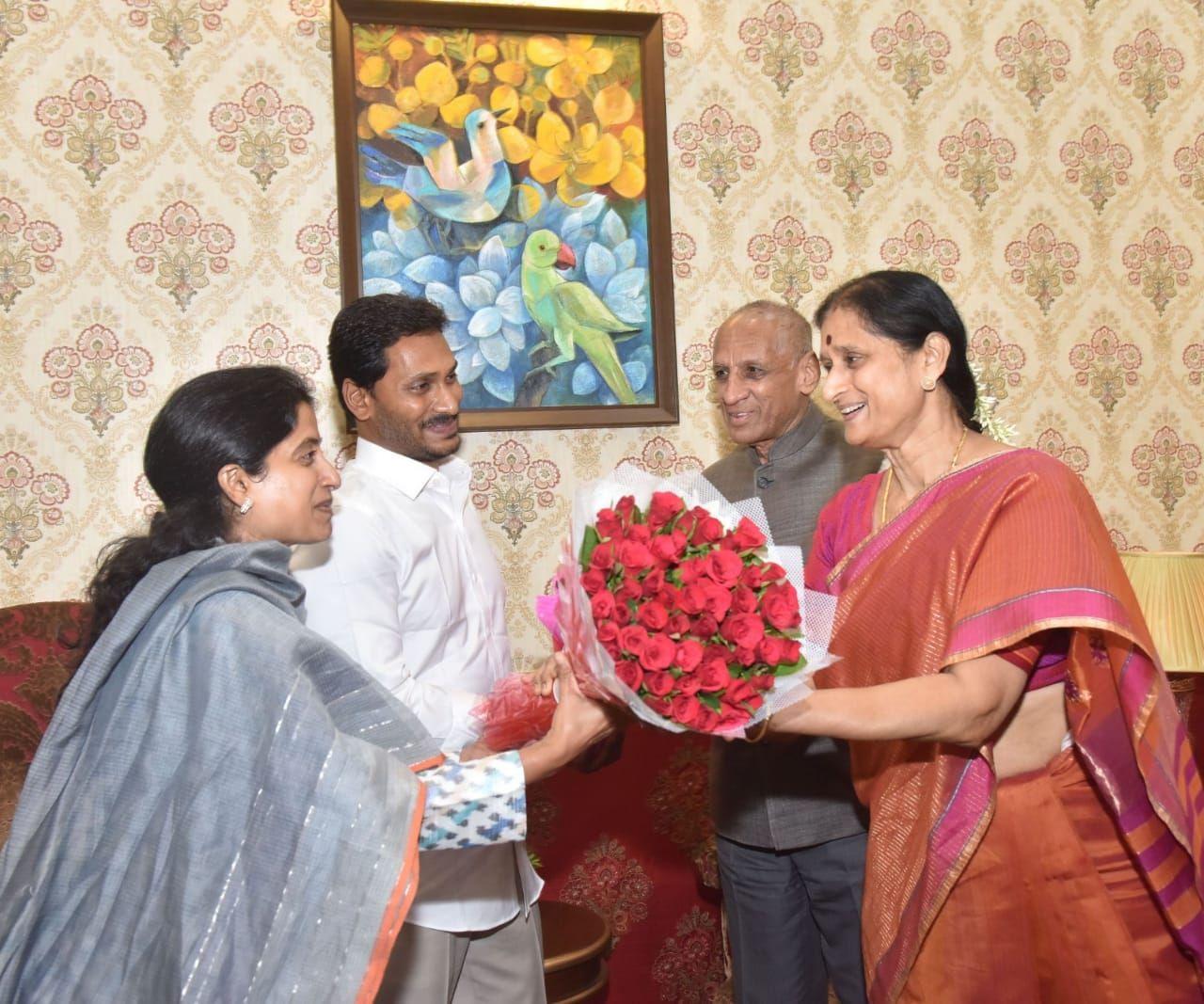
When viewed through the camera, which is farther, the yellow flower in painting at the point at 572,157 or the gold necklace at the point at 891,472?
the yellow flower in painting at the point at 572,157

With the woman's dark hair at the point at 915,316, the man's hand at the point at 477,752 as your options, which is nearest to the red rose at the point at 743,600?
the man's hand at the point at 477,752

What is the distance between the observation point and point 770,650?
167cm

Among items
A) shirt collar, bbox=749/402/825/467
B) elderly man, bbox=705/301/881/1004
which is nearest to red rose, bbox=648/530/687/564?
elderly man, bbox=705/301/881/1004

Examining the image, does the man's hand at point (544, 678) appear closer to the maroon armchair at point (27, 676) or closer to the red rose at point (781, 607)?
the red rose at point (781, 607)

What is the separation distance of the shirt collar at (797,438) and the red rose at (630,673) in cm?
150

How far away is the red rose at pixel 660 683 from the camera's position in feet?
5.33

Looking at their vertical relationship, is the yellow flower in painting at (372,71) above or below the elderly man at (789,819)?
above

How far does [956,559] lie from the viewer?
2.02 m

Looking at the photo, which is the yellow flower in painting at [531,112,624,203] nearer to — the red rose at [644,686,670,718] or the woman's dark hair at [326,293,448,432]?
the woman's dark hair at [326,293,448,432]

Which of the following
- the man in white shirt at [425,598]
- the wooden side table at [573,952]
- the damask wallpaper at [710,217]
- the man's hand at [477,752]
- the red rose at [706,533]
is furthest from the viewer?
the damask wallpaper at [710,217]

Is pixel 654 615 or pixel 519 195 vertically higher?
pixel 519 195

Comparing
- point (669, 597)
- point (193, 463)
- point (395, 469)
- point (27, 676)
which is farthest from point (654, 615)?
point (27, 676)

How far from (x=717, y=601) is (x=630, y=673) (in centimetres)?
15

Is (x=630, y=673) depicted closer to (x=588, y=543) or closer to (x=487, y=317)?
(x=588, y=543)
